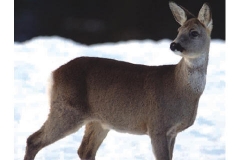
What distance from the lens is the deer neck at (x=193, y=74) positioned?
4.07 m

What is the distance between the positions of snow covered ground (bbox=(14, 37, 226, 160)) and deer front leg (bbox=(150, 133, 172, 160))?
59cm

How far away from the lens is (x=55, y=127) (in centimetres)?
431

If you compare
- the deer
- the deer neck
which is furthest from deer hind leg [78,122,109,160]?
the deer neck

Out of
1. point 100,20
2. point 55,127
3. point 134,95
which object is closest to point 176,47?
point 134,95

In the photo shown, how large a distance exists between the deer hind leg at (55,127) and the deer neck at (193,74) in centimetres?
62

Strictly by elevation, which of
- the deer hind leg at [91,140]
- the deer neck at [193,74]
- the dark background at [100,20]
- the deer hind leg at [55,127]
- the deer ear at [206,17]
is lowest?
the dark background at [100,20]

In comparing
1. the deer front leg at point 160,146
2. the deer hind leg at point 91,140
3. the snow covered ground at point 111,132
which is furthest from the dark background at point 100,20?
the deer front leg at point 160,146

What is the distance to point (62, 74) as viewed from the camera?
437 cm

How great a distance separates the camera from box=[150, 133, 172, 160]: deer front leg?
13.3 ft

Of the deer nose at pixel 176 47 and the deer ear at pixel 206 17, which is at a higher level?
the deer ear at pixel 206 17

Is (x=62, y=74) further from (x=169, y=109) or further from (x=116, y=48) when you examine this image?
(x=116, y=48)

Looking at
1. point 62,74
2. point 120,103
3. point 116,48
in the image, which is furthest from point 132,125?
point 116,48

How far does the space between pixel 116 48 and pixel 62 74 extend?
222 centimetres

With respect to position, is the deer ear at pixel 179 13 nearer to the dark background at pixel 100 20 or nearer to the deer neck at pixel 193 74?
the deer neck at pixel 193 74
